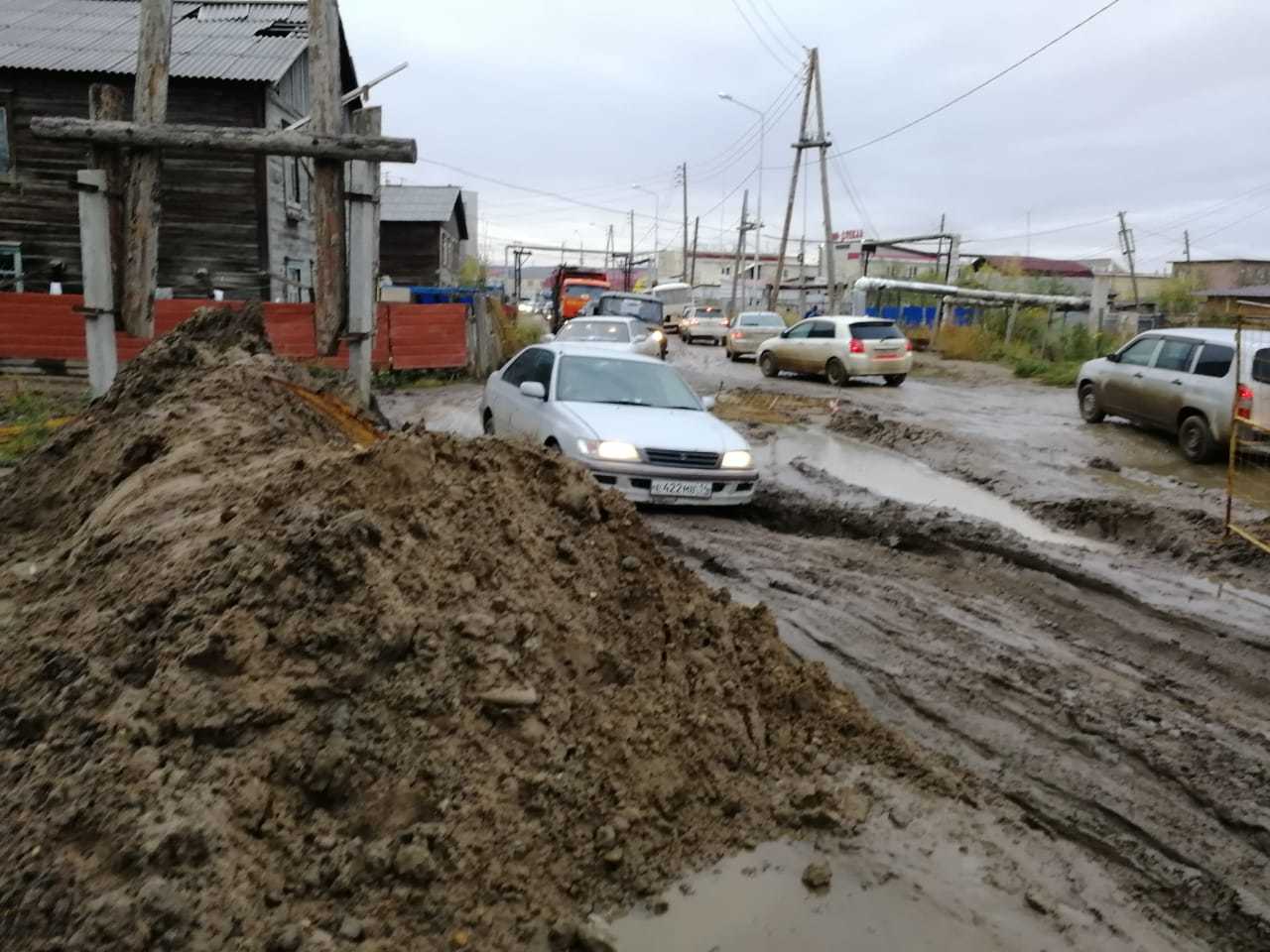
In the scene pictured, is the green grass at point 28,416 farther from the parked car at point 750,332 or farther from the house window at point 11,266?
the parked car at point 750,332

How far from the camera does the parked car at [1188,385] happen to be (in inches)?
466

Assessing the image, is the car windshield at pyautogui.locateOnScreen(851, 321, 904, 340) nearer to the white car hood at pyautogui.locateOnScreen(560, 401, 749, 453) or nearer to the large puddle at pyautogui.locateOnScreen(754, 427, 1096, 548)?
the large puddle at pyautogui.locateOnScreen(754, 427, 1096, 548)

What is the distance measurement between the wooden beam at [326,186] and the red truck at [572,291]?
96.3ft

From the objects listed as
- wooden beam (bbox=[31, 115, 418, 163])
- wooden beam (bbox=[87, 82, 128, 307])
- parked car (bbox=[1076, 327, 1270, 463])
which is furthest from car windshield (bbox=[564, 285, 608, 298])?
wooden beam (bbox=[31, 115, 418, 163])

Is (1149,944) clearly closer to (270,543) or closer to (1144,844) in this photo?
(1144,844)

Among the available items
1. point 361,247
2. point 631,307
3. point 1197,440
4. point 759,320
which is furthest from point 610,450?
point 759,320

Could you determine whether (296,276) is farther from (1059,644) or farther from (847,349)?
(1059,644)

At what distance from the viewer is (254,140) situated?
867cm

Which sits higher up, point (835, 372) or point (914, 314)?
point (914, 314)

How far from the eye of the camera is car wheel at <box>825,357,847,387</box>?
23078mm

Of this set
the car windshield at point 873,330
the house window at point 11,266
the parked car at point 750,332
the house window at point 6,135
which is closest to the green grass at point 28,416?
the house window at point 11,266

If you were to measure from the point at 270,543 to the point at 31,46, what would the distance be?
22.8 metres

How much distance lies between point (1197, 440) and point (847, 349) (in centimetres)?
1043

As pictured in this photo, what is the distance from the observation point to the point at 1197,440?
13.1 m
